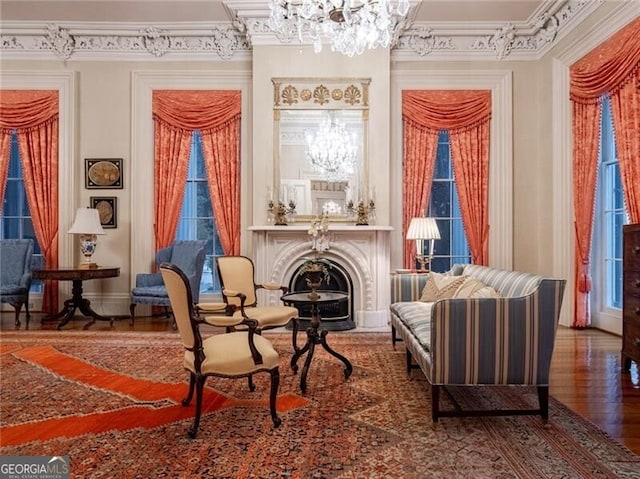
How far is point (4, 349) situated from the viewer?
14.5 feet

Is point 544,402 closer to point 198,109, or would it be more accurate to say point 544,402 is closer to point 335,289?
point 335,289

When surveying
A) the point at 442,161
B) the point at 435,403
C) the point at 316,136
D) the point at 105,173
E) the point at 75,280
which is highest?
the point at 316,136

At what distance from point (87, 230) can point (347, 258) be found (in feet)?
10.2

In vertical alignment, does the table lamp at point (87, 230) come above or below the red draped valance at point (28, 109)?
below

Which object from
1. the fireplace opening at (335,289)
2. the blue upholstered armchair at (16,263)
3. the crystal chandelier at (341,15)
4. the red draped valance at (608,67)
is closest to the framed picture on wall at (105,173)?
the blue upholstered armchair at (16,263)

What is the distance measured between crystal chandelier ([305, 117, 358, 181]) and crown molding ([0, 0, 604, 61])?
132 cm

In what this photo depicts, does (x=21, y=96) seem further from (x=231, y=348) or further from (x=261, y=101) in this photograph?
(x=231, y=348)

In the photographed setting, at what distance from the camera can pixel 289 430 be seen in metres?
2.54

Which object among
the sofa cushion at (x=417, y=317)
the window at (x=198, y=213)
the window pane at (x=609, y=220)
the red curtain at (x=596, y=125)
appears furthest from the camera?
the window at (x=198, y=213)

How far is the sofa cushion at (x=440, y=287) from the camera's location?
391 cm

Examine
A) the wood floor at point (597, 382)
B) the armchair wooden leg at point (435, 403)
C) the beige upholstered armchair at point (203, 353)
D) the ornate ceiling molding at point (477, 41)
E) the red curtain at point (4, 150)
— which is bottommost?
the wood floor at point (597, 382)

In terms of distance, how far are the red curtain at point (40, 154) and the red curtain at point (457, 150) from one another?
15.0 feet

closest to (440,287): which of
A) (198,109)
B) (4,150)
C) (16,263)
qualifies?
(198,109)

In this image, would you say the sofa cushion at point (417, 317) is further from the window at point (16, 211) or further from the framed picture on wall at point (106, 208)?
the window at point (16, 211)
